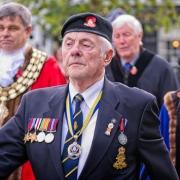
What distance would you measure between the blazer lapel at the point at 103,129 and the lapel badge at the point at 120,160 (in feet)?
0.29

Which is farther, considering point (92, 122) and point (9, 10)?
point (9, 10)

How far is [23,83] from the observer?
589 cm

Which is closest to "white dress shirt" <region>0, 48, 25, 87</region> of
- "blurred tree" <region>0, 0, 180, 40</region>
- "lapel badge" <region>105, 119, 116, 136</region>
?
"lapel badge" <region>105, 119, 116, 136</region>

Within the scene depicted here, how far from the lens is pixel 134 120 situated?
416 centimetres

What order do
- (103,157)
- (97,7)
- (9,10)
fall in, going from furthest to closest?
1. (97,7)
2. (9,10)
3. (103,157)

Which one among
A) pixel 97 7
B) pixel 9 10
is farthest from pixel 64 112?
pixel 97 7

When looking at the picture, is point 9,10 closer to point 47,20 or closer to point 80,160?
point 80,160

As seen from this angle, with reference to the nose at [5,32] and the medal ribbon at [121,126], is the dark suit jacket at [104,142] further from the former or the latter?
the nose at [5,32]

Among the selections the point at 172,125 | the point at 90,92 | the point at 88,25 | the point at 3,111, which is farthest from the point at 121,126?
the point at 3,111

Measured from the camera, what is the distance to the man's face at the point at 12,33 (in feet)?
18.9

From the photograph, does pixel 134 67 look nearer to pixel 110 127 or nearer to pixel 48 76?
pixel 48 76

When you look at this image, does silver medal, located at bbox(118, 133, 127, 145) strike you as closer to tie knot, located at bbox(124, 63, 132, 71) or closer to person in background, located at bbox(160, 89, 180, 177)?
person in background, located at bbox(160, 89, 180, 177)

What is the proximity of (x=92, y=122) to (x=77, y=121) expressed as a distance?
103 millimetres

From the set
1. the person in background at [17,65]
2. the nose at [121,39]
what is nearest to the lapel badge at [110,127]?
the person in background at [17,65]
